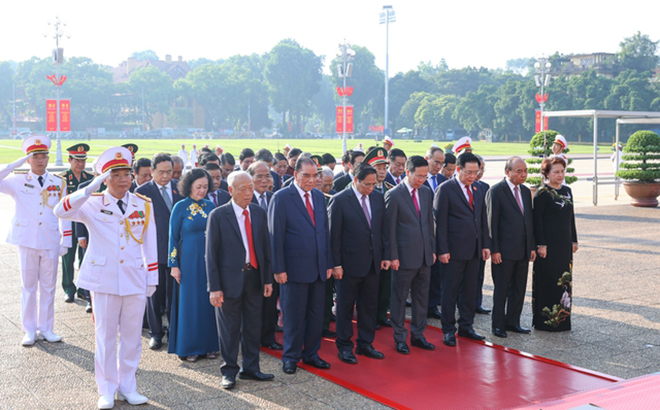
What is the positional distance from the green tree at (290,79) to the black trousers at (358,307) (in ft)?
337

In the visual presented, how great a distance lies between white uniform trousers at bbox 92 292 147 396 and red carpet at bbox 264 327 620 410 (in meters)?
1.56

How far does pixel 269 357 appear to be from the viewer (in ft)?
20.4

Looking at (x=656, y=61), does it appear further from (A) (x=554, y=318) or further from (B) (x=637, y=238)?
(A) (x=554, y=318)

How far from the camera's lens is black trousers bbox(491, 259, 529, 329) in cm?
695

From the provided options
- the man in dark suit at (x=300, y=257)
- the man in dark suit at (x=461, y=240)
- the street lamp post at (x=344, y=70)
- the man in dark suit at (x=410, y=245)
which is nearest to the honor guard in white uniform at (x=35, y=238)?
the man in dark suit at (x=300, y=257)

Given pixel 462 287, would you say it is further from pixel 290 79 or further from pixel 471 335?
pixel 290 79

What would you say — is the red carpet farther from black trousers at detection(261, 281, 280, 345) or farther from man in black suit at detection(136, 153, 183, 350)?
man in black suit at detection(136, 153, 183, 350)

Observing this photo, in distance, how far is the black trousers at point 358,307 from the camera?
6078 mm

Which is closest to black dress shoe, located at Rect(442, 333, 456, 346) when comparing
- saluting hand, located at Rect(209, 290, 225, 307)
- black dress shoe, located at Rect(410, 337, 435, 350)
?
black dress shoe, located at Rect(410, 337, 435, 350)

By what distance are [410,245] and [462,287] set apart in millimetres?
992

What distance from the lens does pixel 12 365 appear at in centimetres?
583

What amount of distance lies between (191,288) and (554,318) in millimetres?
3834

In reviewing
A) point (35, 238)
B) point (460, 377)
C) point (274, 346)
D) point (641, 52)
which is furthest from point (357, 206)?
point (641, 52)

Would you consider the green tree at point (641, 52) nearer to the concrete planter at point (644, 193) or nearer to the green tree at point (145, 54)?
the concrete planter at point (644, 193)
